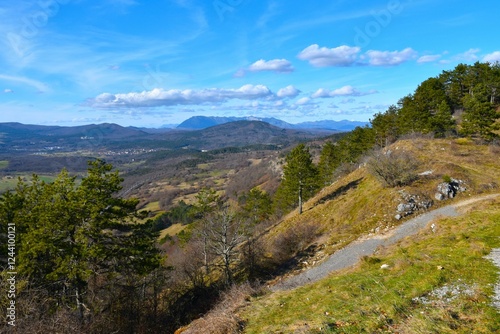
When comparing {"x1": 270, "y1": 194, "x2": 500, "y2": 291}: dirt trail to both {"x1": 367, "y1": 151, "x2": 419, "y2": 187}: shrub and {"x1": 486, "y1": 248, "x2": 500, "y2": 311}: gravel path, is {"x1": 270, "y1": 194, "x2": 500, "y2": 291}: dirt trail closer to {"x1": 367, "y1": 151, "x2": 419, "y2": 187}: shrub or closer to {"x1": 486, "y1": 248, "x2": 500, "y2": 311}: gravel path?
{"x1": 367, "y1": 151, "x2": 419, "y2": 187}: shrub

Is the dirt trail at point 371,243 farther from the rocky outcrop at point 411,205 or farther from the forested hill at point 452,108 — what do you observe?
the forested hill at point 452,108

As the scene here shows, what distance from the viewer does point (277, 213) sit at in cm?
5812

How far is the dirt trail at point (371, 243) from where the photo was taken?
19359 millimetres

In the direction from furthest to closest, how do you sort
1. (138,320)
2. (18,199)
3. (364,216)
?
(364,216) → (18,199) → (138,320)

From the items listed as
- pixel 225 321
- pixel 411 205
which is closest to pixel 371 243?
pixel 411 205

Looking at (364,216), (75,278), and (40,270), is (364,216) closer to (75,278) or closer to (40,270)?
(75,278)

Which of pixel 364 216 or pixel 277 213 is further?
pixel 277 213

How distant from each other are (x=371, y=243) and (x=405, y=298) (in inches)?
512

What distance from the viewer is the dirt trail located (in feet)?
63.5

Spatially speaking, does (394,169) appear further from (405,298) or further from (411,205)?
(405,298)

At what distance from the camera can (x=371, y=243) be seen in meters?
21.5

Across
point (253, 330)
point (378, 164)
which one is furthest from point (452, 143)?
point (253, 330)

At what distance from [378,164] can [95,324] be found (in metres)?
27.7

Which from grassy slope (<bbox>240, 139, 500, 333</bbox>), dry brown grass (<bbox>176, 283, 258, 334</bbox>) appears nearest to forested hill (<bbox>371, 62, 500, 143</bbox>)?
grassy slope (<bbox>240, 139, 500, 333</bbox>)
